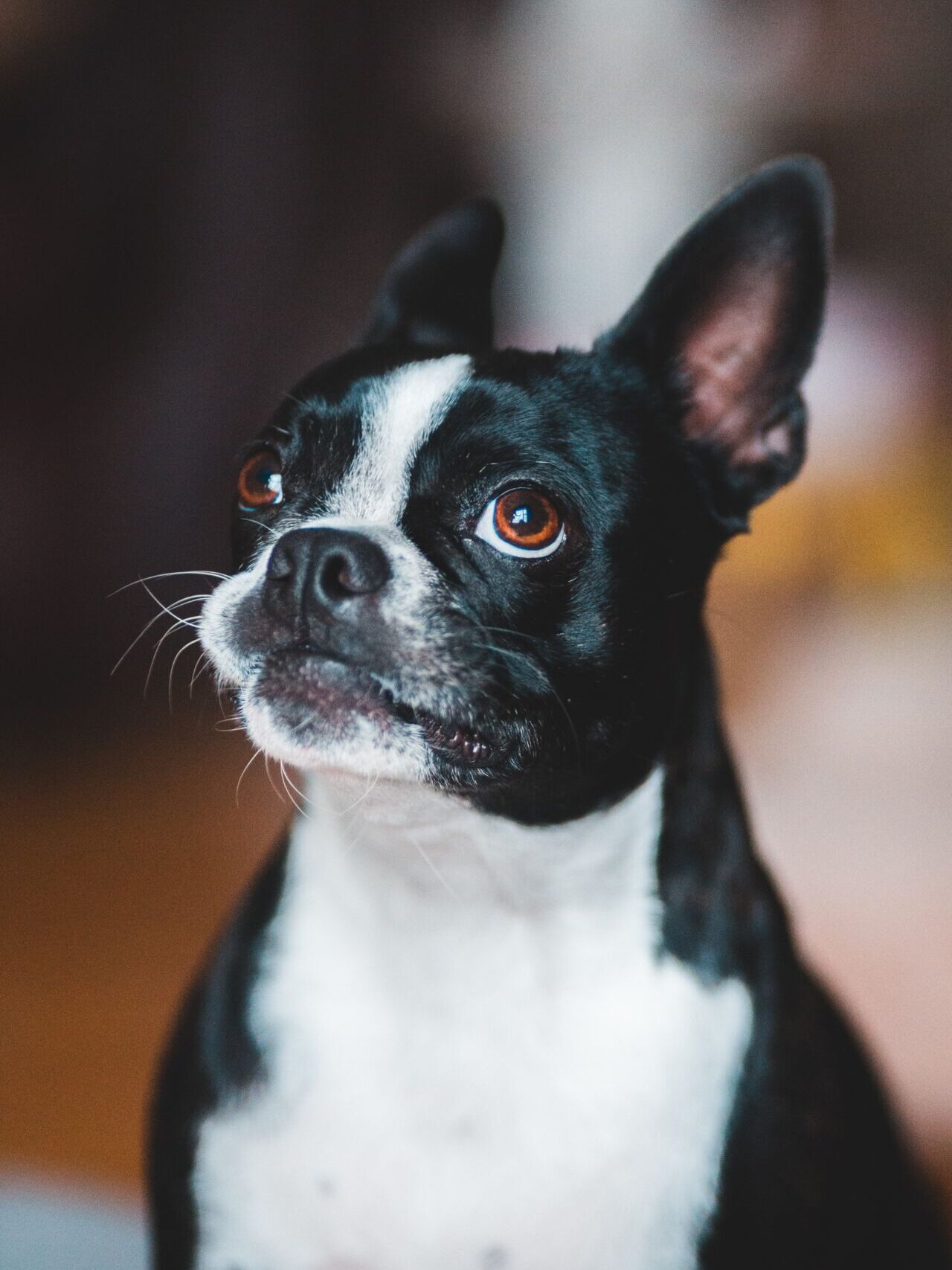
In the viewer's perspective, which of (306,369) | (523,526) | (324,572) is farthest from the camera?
(306,369)

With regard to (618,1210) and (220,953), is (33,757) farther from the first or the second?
(618,1210)

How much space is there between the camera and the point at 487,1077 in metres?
1.52

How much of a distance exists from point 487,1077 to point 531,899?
0.21 meters

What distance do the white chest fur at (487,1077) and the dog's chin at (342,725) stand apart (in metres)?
0.12

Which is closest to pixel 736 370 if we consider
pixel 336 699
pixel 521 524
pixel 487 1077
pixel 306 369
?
pixel 521 524

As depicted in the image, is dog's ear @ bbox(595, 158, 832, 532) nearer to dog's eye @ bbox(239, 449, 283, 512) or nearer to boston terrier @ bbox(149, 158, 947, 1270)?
boston terrier @ bbox(149, 158, 947, 1270)

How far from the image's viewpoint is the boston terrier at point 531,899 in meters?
1.44

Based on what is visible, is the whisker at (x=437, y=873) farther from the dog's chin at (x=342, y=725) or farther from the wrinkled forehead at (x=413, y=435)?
the wrinkled forehead at (x=413, y=435)

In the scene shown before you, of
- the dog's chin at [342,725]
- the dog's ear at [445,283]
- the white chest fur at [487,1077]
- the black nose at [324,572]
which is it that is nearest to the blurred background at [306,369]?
the white chest fur at [487,1077]

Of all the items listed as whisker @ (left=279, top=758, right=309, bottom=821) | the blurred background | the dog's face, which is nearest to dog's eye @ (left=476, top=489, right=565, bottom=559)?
the dog's face

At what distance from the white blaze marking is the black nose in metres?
0.15

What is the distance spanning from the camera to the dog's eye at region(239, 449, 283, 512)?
1578mm

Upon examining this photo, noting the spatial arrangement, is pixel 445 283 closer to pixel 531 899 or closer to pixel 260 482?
pixel 260 482

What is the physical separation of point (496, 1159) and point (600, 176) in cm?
684
